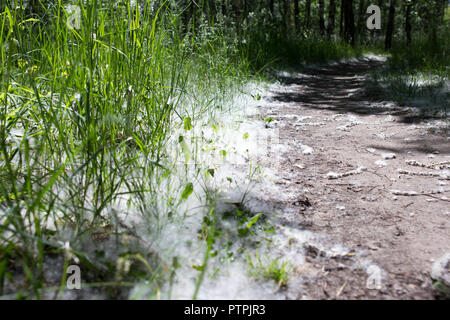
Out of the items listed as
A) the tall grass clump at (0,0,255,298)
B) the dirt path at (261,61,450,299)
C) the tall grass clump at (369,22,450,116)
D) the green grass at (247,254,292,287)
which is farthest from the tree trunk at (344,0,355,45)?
the green grass at (247,254,292,287)

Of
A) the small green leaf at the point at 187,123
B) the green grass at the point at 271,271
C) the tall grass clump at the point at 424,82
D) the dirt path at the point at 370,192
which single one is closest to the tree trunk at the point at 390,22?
the tall grass clump at the point at 424,82

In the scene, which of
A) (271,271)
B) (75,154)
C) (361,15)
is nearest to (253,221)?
(271,271)

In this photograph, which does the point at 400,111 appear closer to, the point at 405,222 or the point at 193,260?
the point at 405,222

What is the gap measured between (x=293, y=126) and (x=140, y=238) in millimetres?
2609

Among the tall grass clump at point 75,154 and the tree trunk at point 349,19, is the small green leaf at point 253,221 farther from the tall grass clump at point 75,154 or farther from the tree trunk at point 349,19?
the tree trunk at point 349,19

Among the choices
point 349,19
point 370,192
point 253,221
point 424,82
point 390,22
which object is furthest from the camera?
point 349,19

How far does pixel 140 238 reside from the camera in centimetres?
128

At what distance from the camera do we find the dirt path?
4.25 ft

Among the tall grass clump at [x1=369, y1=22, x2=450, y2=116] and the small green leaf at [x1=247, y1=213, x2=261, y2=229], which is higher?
the tall grass clump at [x1=369, y1=22, x2=450, y2=116]

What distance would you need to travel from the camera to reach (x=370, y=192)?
2.06 m

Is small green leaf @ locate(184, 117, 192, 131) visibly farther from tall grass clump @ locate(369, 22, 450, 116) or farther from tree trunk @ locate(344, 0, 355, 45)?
tree trunk @ locate(344, 0, 355, 45)

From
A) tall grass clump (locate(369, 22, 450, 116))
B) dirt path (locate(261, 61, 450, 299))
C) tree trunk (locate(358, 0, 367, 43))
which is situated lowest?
dirt path (locate(261, 61, 450, 299))

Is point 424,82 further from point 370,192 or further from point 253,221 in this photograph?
point 253,221

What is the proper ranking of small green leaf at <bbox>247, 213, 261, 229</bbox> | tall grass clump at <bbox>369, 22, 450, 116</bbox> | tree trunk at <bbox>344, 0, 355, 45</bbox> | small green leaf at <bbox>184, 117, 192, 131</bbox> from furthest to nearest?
tree trunk at <bbox>344, 0, 355, 45</bbox> → tall grass clump at <bbox>369, 22, 450, 116</bbox> → small green leaf at <bbox>184, 117, 192, 131</bbox> → small green leaf at <bbox>247, 213, 261, 229</bbox>
